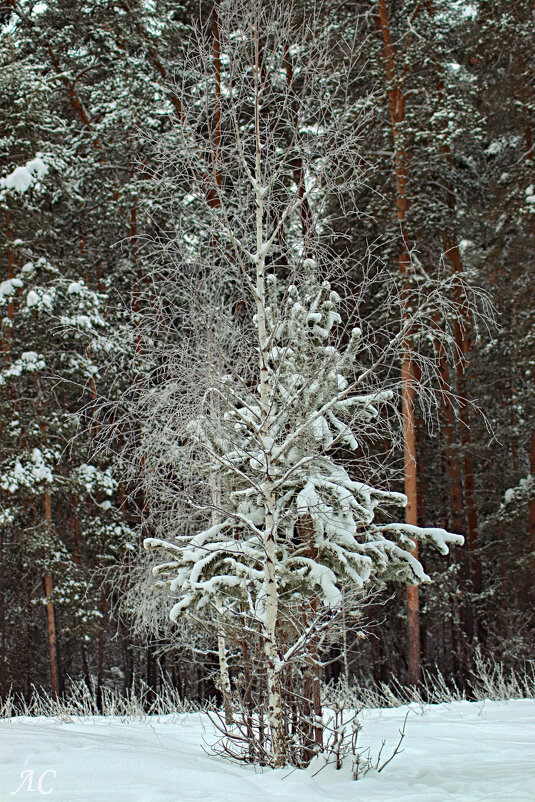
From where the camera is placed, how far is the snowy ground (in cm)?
370

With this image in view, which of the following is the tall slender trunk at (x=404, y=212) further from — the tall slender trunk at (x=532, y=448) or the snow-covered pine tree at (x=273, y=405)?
the snow-covered pine tree at (x=273, y=405)

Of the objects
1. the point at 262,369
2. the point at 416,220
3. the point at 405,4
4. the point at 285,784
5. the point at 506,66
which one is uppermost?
the point at 405,4

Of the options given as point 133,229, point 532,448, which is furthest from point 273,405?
point 532,448

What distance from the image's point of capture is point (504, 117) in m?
13.4

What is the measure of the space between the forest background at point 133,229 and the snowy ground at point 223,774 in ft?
16.4

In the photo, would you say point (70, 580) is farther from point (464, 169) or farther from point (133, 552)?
point (464, 169)

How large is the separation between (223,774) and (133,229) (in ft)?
42.3

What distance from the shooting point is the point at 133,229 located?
1541 cm

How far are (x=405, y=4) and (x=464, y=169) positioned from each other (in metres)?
4.10

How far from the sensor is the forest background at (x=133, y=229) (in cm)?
1251

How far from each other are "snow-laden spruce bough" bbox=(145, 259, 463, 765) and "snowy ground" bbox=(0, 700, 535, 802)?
0.51m

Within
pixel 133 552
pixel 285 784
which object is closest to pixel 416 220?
pixel 133 552

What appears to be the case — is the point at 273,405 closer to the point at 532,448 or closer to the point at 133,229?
the point at 133,229

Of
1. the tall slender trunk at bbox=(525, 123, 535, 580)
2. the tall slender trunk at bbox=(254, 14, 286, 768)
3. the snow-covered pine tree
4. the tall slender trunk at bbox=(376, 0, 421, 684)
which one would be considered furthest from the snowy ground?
the tall slender trunk at bbox=(525, 123, 535, 580)
